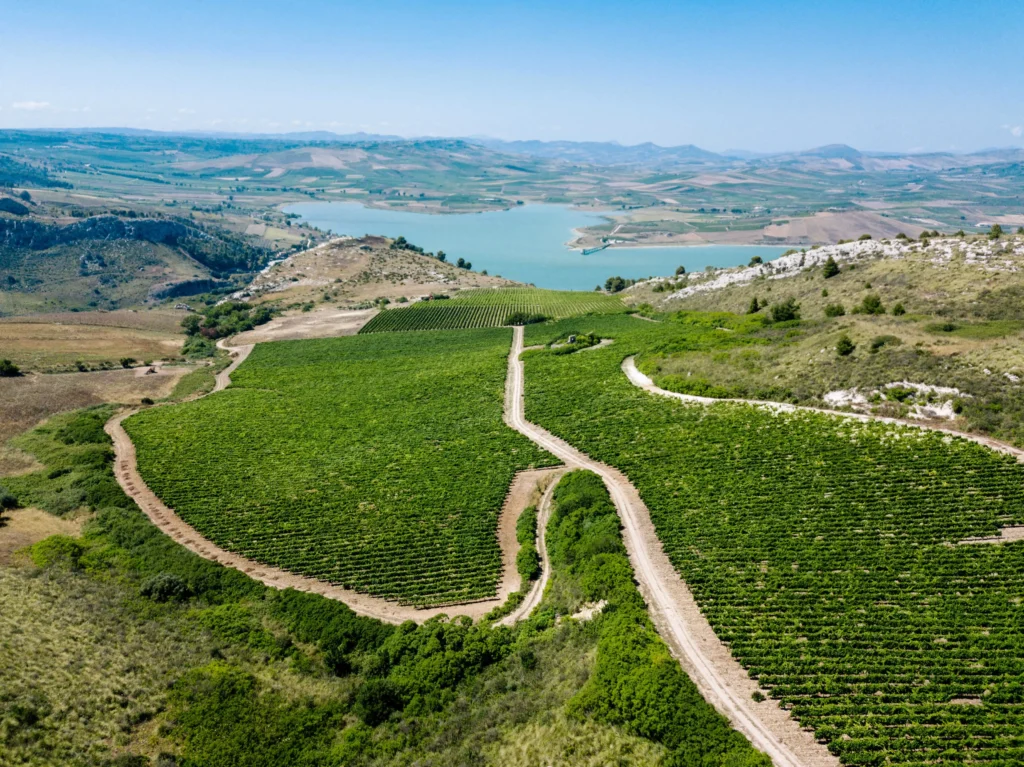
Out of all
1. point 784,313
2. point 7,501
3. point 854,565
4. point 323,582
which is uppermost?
point 784,313

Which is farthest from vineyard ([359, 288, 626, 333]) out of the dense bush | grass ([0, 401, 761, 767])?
the dense bush

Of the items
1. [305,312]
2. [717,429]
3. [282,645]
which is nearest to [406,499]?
[282,645]

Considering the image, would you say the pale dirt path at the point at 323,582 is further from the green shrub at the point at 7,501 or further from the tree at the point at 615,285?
the tree at the point at 615,285

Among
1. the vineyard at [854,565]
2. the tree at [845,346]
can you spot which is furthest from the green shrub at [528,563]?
the tree at [845,346]

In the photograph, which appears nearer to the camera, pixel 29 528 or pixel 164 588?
pixel 164 588

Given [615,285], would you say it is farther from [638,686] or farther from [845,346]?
[638,686]

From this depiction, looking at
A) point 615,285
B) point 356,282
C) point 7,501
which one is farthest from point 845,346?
point 356,282

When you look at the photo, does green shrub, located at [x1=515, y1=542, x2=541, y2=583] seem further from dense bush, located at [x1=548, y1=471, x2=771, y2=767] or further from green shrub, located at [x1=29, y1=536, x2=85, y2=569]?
green shrub, located at [x1=29, y1=536, x2=85, y2=569]
